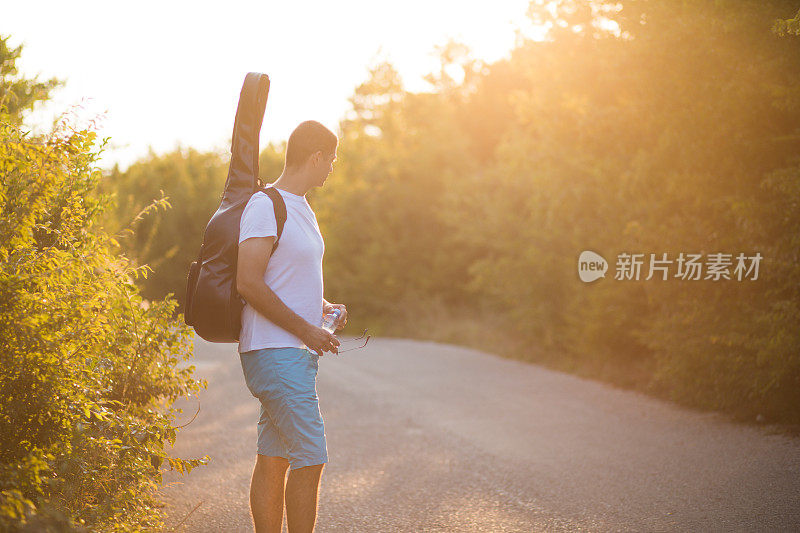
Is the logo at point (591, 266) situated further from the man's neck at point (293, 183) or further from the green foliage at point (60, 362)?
the man's neck at point (293, 183)

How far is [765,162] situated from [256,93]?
6936 mm

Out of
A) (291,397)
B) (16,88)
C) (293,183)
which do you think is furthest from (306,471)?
(16,88)

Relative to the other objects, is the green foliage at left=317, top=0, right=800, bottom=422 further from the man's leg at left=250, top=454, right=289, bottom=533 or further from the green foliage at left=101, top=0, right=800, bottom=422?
the man's leg at left=250, top=454, right=289, bottom=533

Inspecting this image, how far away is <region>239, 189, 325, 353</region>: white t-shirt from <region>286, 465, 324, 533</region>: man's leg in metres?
0.55

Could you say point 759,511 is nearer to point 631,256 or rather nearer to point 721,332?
point 721,332

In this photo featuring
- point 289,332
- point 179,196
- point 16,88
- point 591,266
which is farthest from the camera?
point 179,196

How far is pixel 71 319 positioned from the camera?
12.5 ft

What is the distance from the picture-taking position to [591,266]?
44.1ft

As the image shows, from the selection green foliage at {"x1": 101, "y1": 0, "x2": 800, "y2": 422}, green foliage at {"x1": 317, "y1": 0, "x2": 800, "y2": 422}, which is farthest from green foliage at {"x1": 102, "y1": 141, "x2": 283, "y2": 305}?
green foliage at {"x1": 317, "y1": 0, "x2": 800, "y2": 422}

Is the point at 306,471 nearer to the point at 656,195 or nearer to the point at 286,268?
the point at 286,268

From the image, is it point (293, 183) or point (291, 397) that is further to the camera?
point (293, 183)

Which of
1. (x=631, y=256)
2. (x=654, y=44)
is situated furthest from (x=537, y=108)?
(x=654, y=44)

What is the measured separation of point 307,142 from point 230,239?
0.56 metres

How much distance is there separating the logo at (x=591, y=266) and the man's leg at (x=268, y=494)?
9.69 m
